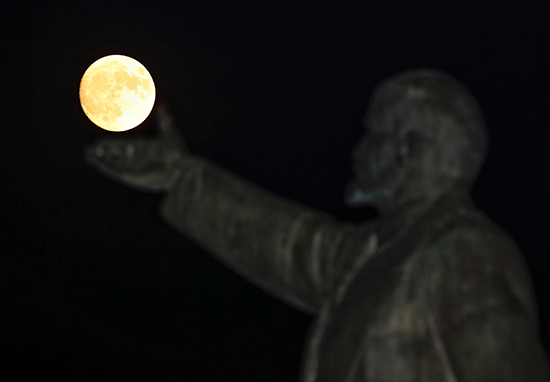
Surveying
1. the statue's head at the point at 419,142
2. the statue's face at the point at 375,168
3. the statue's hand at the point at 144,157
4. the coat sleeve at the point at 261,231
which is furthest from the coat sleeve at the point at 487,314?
the statue's hand at the point at 144,157

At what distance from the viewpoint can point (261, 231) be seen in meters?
5.73

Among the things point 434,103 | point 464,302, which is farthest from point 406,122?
point 464,302

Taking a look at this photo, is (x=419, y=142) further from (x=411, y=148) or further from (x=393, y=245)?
(x=393, y=245)

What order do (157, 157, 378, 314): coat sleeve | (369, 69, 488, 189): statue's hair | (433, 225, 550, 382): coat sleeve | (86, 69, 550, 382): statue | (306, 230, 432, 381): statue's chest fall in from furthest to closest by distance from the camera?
(157, 157, 378, 314): coat sleeve, (369, 69, 488, 189): statue's hair, (306, 230, 432, 381): statue's chest, (86, 69, 550, 382): statue, (433, 225, 550, 382): coat sleeve

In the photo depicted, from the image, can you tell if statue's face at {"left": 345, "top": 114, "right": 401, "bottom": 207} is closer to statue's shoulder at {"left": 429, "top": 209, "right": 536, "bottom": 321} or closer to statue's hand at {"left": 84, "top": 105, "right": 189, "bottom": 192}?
statue's shoulder at {"left": 429, "top": 209, "right": 536, "bottom": 321}

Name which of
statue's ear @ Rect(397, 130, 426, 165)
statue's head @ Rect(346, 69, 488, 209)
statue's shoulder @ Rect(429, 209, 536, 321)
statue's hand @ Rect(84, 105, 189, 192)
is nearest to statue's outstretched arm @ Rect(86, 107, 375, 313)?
statue's hand @ Rect(84, 105, 189, 192)

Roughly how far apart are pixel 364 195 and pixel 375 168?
15 centimetres

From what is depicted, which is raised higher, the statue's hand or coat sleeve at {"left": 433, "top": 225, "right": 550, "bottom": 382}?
the statue's hand

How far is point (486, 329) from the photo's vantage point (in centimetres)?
452

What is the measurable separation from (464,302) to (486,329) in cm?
15

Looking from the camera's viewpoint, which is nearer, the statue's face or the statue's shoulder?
the statue's shoulder

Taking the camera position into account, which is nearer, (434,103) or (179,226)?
(434,103)

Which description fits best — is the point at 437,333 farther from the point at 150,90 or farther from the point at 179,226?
the point at 150,90

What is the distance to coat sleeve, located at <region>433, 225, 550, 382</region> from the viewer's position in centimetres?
448
